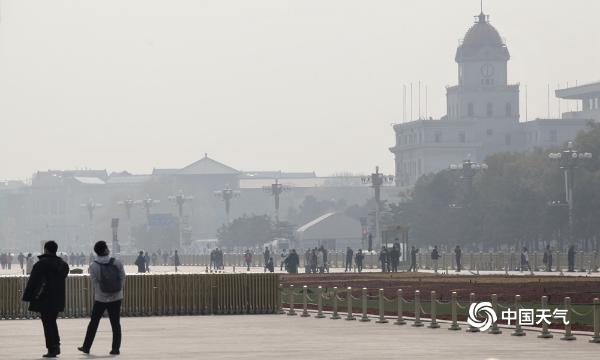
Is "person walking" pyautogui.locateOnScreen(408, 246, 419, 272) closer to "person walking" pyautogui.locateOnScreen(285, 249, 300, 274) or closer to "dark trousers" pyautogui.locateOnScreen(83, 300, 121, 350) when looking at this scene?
"person walking" pyautogui.locateOnScreen(285, 249, 300, 274)

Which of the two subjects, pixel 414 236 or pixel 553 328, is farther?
pixel 414 236

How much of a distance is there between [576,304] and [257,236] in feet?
473

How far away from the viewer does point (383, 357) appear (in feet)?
84.5

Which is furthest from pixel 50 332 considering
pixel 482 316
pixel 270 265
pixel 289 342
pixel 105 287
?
pixel 270 265

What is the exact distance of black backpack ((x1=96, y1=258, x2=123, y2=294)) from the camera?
27297 millimetres

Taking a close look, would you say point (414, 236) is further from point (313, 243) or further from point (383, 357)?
point (383, 357)

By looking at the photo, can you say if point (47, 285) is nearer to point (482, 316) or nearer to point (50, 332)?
point (50, 332)

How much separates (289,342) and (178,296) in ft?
37.4

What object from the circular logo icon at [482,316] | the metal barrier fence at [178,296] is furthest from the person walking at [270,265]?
the circular logo icon at [482,316]

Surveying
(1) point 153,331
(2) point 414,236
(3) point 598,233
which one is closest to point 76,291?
(1) point 153,331

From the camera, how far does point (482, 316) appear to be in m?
34.4

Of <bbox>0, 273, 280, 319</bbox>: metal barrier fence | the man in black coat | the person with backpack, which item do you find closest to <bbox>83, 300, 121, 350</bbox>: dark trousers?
the person with backpack

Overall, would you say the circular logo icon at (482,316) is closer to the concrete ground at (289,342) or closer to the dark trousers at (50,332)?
the concrete ground at (289,342)

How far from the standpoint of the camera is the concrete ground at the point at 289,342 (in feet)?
86.8
